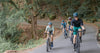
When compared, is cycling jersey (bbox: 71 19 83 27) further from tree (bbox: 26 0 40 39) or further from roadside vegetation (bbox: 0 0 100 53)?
tree (bbox: 26 0 40 39)

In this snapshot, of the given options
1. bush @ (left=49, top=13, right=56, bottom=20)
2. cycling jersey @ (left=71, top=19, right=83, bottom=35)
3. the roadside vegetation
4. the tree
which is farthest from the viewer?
bush @ (left=49, top=13, right=56, bottom=20)

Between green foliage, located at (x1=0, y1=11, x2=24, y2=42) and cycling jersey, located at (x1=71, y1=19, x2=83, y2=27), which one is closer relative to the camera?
cycling jersey, located at (x1=71, y1=19, x2=83, y2=27)

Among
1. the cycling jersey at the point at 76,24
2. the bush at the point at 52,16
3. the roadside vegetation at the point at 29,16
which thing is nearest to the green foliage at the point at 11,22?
the roadside vegetation at the point at 29,16

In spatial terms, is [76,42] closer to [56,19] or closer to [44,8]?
[56,19]

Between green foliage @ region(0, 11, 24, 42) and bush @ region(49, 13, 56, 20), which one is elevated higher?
bush @ region(49, 13, 56, 20)

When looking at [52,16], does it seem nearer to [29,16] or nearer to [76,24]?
[29,16]

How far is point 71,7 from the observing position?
29.9 meters

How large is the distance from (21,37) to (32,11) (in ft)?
15.7

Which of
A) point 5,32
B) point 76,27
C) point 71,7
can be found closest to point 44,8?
point 71,7

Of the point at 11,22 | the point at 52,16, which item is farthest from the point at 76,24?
the point at 52,16

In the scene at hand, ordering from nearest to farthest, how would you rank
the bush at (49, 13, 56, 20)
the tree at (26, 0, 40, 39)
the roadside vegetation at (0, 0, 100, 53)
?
1. the roadside vegetation at (0, 0, 100, 53)
2. the tree at (26, 0, 40, 39)
3. the bush at (49, 13, 56, 20)

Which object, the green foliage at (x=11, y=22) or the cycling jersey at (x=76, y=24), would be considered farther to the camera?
the green foliage at (x=11, y=22)

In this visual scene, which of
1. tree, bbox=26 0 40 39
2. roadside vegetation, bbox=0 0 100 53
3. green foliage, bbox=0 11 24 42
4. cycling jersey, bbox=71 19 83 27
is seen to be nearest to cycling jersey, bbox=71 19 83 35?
cycling jersey, bbox=71 19 83 27

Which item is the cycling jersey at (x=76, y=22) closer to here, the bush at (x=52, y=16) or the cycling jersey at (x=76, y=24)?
the cycling jersey at (x=76, y=24)
